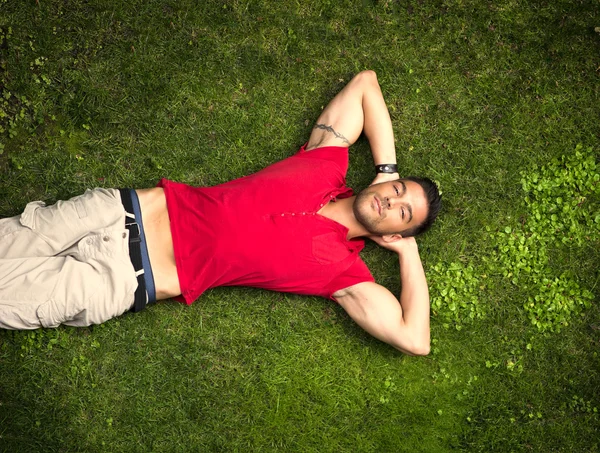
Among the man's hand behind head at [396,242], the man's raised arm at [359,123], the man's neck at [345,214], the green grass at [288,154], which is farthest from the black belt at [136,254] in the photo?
the man's hand behind head at [396,242]

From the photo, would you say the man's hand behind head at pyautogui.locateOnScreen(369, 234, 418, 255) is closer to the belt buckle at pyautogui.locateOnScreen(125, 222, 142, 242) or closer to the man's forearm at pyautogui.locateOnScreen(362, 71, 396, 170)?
the man's forearm at pyautogui.locateOnScreen(362, 71, 396, 170)

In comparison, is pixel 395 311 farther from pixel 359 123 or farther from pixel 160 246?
pixel 160 246

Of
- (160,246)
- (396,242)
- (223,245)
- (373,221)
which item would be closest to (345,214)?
(373,221)

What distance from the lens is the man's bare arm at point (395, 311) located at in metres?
4.72

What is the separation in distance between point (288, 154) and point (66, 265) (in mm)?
2249

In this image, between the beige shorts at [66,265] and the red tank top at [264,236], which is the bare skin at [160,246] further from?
the beige shorts at [66,265]

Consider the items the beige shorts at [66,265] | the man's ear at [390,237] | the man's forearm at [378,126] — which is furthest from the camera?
the man's forearm at [378,126]

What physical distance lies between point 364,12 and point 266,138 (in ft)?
5.23

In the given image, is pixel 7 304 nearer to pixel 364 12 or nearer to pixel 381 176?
pixel 381 176

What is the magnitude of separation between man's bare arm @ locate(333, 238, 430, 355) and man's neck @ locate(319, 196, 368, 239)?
42 centimetres

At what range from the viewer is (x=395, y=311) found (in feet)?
15.6

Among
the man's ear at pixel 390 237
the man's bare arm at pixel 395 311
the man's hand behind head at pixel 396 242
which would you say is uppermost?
the man's ear at pixel 390 237

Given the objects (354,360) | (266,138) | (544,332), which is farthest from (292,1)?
(544,332)

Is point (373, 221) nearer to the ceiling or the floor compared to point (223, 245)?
nearer to the ceiling
